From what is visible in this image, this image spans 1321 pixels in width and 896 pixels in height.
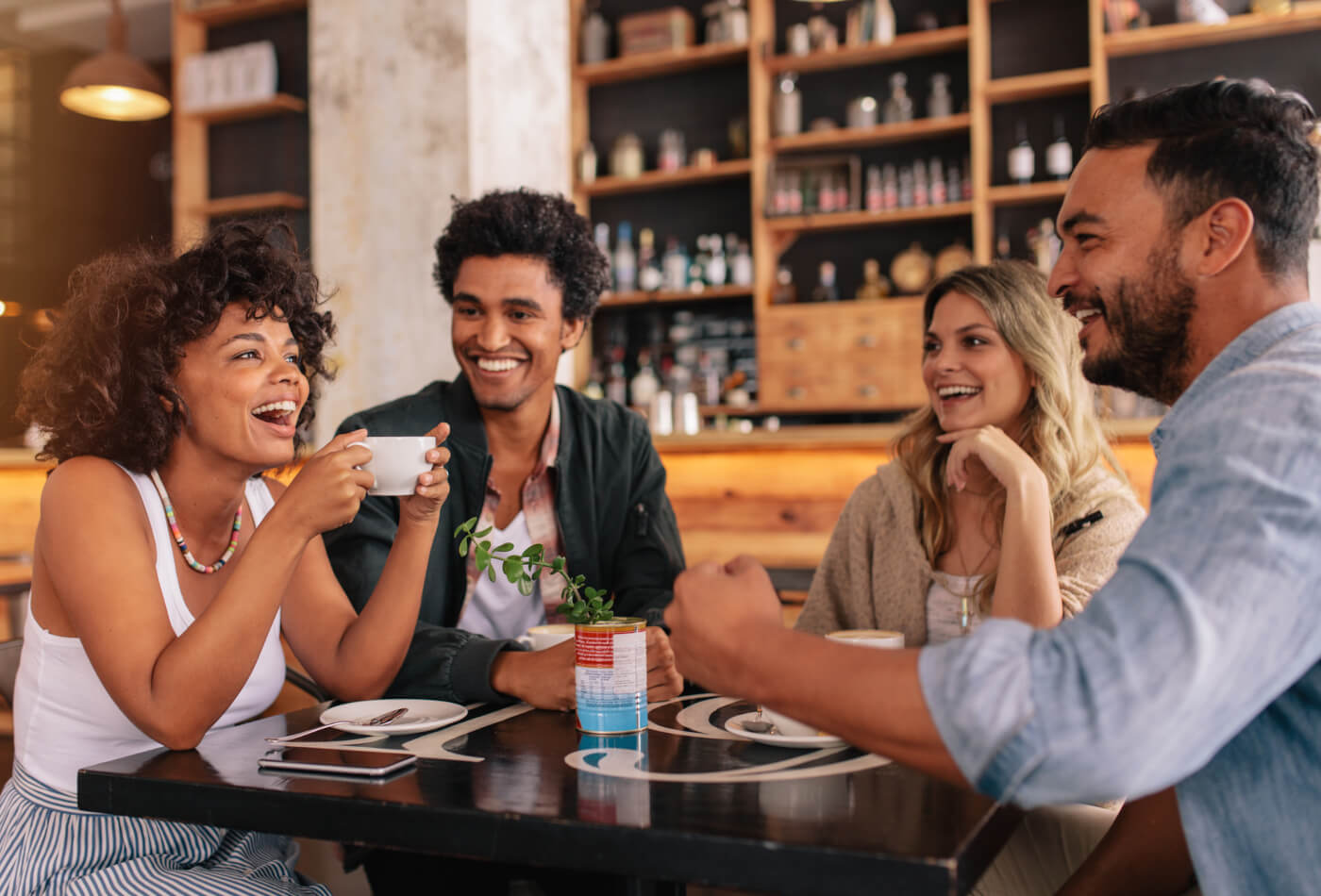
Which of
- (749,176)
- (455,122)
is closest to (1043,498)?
(455,122)

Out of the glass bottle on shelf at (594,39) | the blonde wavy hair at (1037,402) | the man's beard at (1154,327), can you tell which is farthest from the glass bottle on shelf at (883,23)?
the man's beard at (1154,327)

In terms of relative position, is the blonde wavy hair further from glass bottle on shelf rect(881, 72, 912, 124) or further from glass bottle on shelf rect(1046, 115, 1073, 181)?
glass bottle on shelf rect(881, 72, 912, 124)

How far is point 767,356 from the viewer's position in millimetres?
5164

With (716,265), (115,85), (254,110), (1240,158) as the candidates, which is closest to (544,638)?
(1240,158)

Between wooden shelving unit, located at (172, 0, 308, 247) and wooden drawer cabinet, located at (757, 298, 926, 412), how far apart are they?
9.15ft

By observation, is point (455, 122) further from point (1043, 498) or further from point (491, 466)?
point (1043, 498)

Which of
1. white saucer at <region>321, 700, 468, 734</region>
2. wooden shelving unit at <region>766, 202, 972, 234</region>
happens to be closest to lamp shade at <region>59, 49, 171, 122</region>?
wooden shelving unit at <region>766, 202, 972, 234</region>

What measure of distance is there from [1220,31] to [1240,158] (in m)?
4.22

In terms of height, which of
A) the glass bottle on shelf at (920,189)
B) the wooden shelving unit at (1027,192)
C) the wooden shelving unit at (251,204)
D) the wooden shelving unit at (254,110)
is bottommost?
the wooden shelving unit at (1027,192)

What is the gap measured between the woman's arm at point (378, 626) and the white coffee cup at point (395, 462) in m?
0.09

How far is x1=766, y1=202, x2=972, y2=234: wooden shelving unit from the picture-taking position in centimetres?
487

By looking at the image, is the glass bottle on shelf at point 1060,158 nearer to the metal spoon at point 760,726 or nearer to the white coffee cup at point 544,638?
the white coffee cup at point 544,638

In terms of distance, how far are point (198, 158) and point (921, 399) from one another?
427 cm

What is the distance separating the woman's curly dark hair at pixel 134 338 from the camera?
55.2 inches
